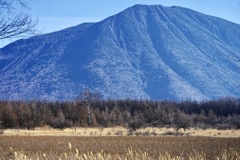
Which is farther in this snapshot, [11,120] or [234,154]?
[11,120]

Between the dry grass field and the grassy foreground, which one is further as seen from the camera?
the dry grass field

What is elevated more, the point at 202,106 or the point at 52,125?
the point at 52,125

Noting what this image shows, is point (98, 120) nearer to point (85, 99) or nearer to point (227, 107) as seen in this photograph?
point (85, 99)

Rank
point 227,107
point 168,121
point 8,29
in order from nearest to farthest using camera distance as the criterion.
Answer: point 8,29 → point 168,121 → point 227,107

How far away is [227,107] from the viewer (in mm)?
112062

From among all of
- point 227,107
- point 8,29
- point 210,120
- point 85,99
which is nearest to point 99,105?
point 85,99

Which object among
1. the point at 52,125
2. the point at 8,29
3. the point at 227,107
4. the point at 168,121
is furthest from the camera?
the point at 227,107

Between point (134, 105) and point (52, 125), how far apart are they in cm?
4793

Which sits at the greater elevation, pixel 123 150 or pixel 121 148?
pixel 123 150

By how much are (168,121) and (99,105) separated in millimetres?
43127

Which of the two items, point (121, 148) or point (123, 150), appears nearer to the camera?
point (123, 150)

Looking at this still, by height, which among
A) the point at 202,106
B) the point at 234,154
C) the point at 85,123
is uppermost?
the point at 234,154

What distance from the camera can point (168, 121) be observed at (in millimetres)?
76312

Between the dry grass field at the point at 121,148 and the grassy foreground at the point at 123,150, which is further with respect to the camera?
the dry grass field at the point at 121,148
